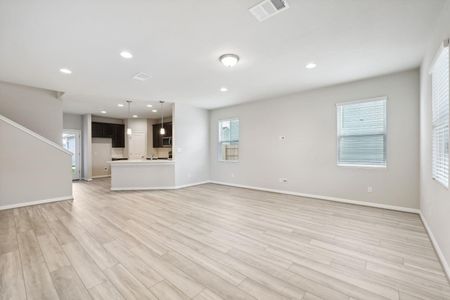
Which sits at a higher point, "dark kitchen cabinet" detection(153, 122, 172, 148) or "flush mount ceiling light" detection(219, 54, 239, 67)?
"flush mount ceiling light" detection(219, 54, 239, 67)

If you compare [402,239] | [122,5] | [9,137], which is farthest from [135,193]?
[402,239]

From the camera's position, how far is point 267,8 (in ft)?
6.44

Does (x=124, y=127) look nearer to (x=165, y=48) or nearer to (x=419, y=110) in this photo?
(x=165, y=48)

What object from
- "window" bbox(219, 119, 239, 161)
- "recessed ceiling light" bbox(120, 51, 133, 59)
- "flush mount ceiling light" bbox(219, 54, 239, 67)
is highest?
"recessed ceiling light" bbox(120, 51, 133, 59)

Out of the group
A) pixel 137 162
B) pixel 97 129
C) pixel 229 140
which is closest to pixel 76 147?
pixel 97 129

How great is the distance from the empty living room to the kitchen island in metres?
0.06

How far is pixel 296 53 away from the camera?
290 cm

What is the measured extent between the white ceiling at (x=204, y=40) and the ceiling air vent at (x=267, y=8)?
71 millimetres

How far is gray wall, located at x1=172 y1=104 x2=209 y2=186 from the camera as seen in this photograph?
607 cm

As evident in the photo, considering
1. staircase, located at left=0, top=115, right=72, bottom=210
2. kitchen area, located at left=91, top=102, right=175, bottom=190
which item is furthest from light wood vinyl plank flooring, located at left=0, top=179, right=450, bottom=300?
kitchen area, located at left=91, top=102, right=175, bottom=190

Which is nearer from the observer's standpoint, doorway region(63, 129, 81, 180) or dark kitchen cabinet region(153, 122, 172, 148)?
doorway region(63, 129, 81, 180)


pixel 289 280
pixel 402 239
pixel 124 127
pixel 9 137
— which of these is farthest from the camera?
pixel 124 127

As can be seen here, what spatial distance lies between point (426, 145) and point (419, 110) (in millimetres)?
1001

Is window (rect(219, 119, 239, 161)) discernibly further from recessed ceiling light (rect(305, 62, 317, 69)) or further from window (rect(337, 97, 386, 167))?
recessed ceiling light (rect(305, 62, 317, 69))
